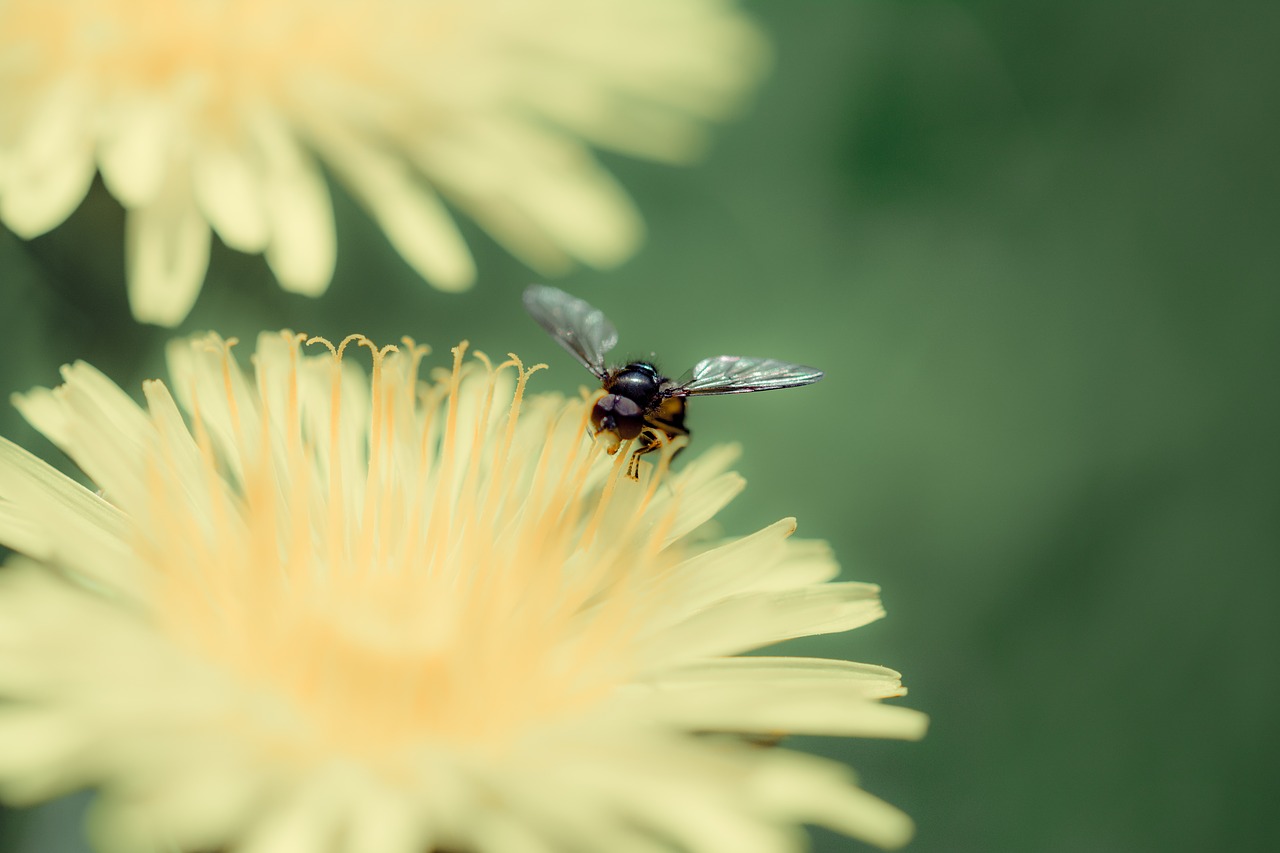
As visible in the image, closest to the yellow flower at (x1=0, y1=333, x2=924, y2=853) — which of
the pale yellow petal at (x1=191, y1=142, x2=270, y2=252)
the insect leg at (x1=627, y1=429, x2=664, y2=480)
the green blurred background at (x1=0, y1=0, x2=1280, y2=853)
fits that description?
the insect leg at (x1=627, y1=429, x2=664, y2=480)

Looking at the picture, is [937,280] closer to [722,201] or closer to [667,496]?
[722,201]

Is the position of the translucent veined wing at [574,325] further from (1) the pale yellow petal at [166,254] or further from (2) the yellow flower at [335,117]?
(1) the pale yellow petal at [166,254]

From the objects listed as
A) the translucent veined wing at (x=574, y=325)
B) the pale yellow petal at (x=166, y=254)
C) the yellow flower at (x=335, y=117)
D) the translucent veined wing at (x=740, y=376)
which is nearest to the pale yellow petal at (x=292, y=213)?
the yellow flower at (x=335, y=117)

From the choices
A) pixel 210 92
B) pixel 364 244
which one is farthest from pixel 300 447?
pixel 364 244

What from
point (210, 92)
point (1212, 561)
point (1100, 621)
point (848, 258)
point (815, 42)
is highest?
point (815, 42)

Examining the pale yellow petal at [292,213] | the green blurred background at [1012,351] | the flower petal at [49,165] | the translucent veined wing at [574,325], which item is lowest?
the flower petal at [49,165]

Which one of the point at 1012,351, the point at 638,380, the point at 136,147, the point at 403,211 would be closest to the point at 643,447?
the point at 638,380
